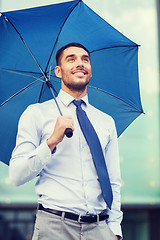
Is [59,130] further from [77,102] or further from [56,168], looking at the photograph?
[77,102]

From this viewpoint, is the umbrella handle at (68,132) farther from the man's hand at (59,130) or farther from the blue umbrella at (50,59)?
the blue umbrella at (50,59)

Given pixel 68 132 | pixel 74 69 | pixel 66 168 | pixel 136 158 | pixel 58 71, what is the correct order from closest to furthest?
pixel 68 132, pixel 66 168, pixel 74 69, pixel 58 71, pixel 136 158

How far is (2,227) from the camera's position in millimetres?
4531

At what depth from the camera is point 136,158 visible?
470 cm

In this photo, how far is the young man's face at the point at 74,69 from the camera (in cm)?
189

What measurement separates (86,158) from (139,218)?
3.28m

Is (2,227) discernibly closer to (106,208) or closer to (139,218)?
(139,218)

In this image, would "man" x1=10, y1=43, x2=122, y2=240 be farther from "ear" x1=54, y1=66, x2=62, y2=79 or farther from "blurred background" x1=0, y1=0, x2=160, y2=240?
"blurred background" x1=0, y1=0, x2=160, y2=240

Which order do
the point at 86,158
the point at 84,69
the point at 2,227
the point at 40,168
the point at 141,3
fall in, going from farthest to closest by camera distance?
the point at 141,3 → the point at 2,227 → the point at 84,69 → the point at 86,158 → the point at 40,168

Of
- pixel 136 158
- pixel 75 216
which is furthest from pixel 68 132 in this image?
pixel 136 158

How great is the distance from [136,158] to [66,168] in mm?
3092

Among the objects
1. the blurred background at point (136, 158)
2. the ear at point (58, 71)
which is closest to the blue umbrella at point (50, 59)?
the ear at point (58, 71)

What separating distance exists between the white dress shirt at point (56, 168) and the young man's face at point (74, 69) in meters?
0.17

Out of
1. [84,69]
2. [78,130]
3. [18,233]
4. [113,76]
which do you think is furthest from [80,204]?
[18,233]
